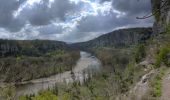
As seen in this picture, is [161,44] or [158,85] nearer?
Answer: [158,85]

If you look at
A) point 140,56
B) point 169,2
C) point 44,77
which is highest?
point 169,2

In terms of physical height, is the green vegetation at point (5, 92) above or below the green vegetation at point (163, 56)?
below

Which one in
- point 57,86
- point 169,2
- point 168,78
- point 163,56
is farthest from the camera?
point 57,86

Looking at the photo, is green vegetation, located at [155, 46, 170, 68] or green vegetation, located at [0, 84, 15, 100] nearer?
green vegetation, located at [0, 84, 15, 100]

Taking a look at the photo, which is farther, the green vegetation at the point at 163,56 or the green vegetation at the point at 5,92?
the green vegetation at the point at 163,56

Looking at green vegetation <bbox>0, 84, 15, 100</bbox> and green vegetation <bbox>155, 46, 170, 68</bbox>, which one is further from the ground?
green vegetation <bbox>155, 46, 170, 68</bbox>

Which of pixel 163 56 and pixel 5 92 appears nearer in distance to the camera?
pixel 5 92

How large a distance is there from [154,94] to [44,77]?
586 ft

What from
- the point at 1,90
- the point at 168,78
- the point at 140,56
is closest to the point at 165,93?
the point at 168,78

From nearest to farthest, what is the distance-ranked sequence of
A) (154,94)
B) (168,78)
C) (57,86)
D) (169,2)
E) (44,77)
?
(169,2) → (154,94) → (168,78) → (57,86) → (44,77)

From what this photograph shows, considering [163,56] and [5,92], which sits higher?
[163,56]

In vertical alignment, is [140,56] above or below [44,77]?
above

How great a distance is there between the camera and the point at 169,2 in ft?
14.7

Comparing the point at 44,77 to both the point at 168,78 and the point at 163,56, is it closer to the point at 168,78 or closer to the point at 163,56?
the point at 163,56
